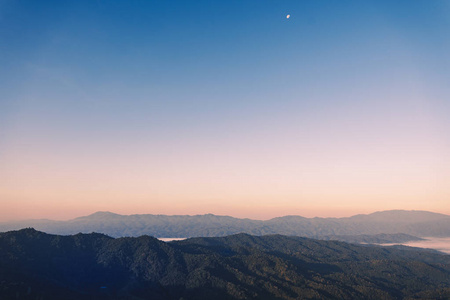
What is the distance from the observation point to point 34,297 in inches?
7549

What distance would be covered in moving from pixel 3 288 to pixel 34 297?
19807 millimetres

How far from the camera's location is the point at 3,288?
18638cm
